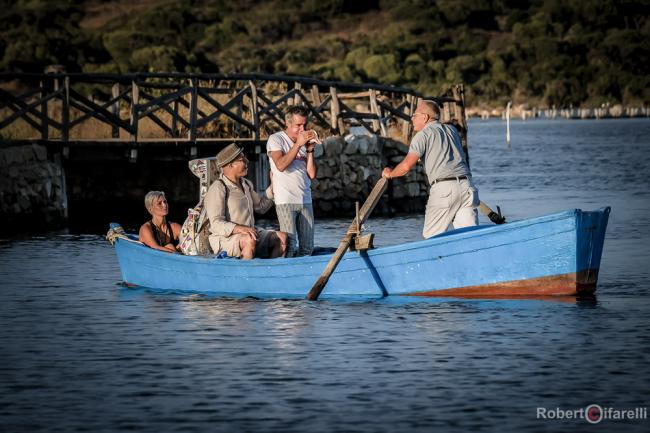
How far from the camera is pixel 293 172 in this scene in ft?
48.6

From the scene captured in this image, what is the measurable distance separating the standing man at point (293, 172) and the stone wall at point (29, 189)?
11310 mm

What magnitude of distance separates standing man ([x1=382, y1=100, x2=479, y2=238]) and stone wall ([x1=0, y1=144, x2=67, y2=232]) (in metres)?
12.6

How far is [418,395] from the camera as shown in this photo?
1066 centimetres

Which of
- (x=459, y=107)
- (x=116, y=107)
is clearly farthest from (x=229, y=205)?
(x=459, y=107)

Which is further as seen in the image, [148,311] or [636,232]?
[636,232]

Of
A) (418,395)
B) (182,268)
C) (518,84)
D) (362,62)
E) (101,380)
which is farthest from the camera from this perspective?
(518,84)

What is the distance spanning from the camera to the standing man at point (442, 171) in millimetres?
14078

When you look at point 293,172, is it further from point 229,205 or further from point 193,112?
point 193,112

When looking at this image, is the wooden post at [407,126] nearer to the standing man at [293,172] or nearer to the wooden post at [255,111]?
the wooden post at [255,111]

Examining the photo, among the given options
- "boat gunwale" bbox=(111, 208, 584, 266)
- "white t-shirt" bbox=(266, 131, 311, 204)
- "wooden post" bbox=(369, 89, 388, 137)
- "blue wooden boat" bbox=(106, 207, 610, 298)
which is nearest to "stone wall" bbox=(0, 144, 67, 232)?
"wooden post" bbox=(369, 89, 388, 137)

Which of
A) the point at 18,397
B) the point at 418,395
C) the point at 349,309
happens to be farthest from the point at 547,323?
the point at 18,397

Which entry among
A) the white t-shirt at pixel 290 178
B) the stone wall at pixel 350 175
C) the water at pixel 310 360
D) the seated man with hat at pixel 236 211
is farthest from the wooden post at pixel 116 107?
the white t-shirt at pixel 290 178

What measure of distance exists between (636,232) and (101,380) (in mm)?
13810

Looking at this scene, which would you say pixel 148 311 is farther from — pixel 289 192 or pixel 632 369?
pixel 632 369
